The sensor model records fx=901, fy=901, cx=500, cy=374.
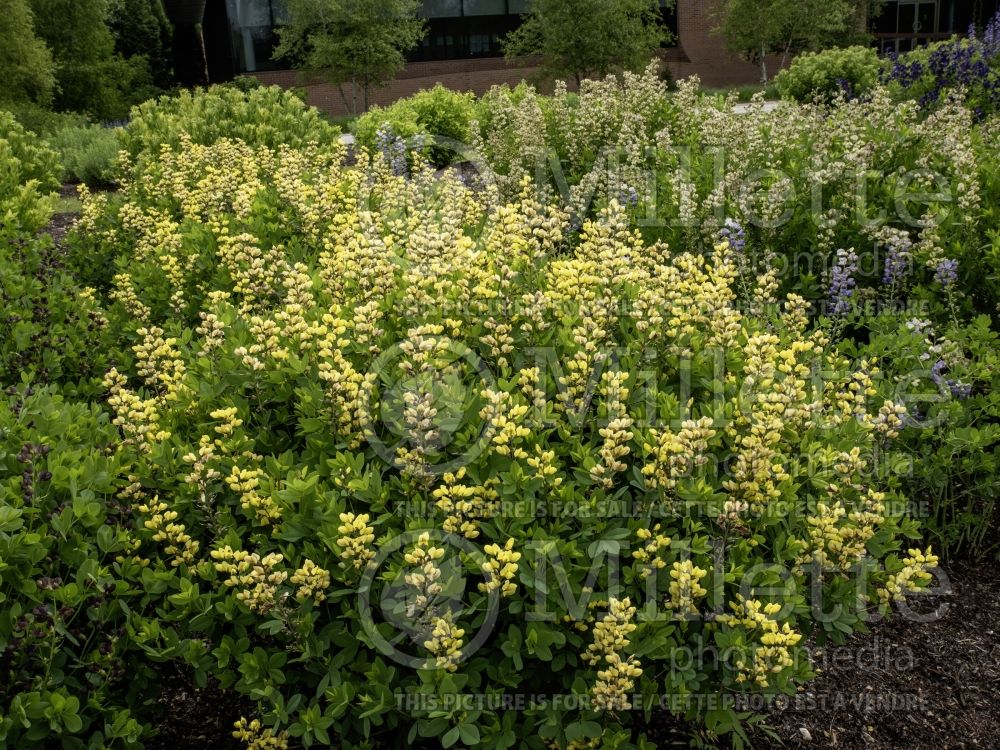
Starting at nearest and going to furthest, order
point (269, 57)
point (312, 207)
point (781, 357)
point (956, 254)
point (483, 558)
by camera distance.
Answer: point (483, 558) < point (781, 357) < point (956, 254) < point (312, 207) < point (269, 57)

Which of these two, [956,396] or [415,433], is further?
[956,396]

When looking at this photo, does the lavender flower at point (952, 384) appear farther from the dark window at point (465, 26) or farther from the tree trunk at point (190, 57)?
the tree trunk at point (190, 57)

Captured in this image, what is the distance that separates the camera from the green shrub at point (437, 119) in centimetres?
1398

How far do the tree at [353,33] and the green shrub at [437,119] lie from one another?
11836mm

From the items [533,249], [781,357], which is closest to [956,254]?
A: [781,357]

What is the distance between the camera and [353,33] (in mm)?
26500

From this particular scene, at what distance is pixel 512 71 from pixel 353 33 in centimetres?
986

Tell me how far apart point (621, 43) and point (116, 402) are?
25.3m

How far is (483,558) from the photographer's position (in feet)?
8.43

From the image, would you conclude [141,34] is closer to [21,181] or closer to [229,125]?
[229,125]

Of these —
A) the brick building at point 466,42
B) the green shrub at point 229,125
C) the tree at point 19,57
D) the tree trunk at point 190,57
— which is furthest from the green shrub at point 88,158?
the tree trunk at point 190,57

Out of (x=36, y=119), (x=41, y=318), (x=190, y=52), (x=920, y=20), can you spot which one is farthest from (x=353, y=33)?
(x=920, y=20)

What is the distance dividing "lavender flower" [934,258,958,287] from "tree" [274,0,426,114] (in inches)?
933

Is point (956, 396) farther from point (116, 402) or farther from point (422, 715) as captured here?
point (116, 402)
